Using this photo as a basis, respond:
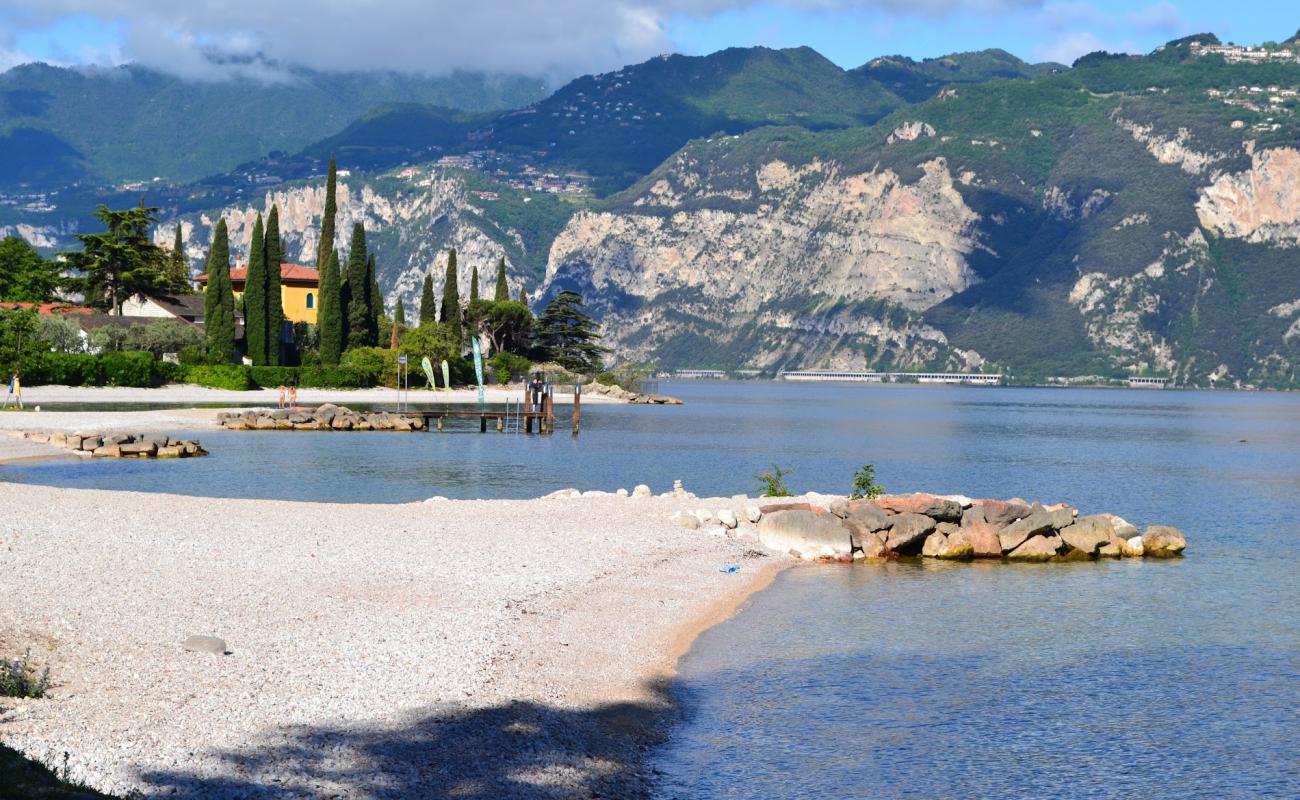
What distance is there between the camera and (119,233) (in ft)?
386

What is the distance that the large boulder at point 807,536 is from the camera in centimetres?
3019

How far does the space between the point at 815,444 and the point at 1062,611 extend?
180ft

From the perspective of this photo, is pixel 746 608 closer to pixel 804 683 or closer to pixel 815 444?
pixel 804 683

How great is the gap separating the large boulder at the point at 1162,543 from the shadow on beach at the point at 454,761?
21570mm

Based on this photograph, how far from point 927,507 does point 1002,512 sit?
1.99m

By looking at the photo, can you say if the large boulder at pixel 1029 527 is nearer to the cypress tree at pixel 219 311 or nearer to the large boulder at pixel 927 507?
the large boulder at pixel 927 507

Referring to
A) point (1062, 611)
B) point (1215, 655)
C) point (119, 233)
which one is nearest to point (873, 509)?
point (1062, 611)

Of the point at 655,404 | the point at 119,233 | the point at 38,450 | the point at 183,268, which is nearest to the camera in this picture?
the point at 38,450

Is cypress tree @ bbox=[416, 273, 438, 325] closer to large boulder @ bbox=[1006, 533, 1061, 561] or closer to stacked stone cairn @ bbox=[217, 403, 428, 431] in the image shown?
stacked stone cairn @ bbox=[217, 403, 428, 431]

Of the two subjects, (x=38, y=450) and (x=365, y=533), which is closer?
(x=365, y=533)

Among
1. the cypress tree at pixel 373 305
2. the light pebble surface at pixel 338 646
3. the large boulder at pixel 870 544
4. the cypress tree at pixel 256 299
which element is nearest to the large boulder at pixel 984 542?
the large boulder at pixel 870 544

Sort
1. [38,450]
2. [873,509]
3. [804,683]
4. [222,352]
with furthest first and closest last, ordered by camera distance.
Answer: [222,352]
[38,450]
[873,509]
[804,683]

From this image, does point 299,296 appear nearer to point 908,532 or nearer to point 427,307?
point 427,307

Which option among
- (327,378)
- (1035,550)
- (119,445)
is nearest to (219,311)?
(327,378)
